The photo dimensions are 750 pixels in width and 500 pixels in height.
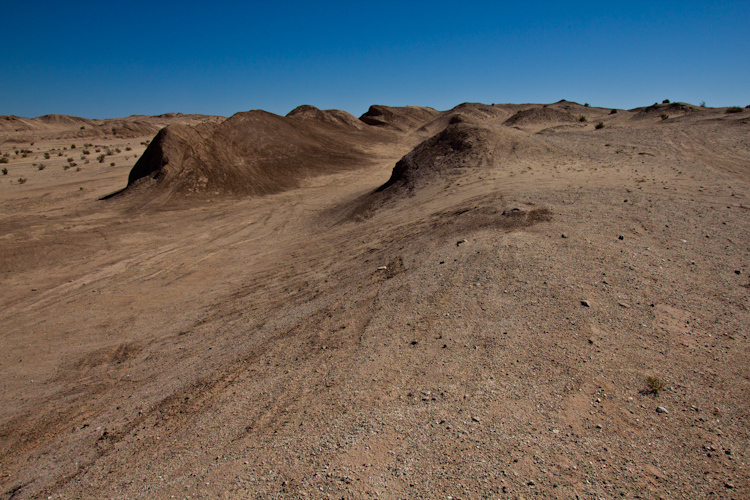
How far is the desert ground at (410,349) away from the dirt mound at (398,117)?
45.9 m

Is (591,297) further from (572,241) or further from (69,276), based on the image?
(69,276)

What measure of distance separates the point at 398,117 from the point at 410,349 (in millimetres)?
59437

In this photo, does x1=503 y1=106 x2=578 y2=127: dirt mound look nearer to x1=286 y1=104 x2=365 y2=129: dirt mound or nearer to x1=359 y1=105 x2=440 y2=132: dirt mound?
x1=359 y1=105 x2=440 y2=132: dirt mound

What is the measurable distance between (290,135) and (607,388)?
29.6 meters

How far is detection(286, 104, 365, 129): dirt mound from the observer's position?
146 ft

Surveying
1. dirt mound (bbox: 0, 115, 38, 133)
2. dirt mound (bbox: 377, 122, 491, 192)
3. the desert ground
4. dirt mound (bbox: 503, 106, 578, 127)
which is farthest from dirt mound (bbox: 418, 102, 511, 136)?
dirt mound (bbox: 0, 115, 38, 133)

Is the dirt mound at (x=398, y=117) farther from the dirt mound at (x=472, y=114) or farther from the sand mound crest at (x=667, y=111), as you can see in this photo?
the sand mound crest at (x=667, y=111)

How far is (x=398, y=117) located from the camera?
59969 mm

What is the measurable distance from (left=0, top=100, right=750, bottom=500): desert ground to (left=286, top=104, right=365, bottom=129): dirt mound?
33.6 metres

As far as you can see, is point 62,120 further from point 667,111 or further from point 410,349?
point 667,111

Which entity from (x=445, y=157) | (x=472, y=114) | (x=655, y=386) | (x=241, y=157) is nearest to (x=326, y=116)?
(x=241, y=157)

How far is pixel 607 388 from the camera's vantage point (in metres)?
3.98

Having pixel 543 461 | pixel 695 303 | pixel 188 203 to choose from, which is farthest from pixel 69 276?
pixel 695 303

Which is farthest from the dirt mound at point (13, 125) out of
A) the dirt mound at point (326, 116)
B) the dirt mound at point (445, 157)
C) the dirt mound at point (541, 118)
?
the dirt mound at point (541, 118)
